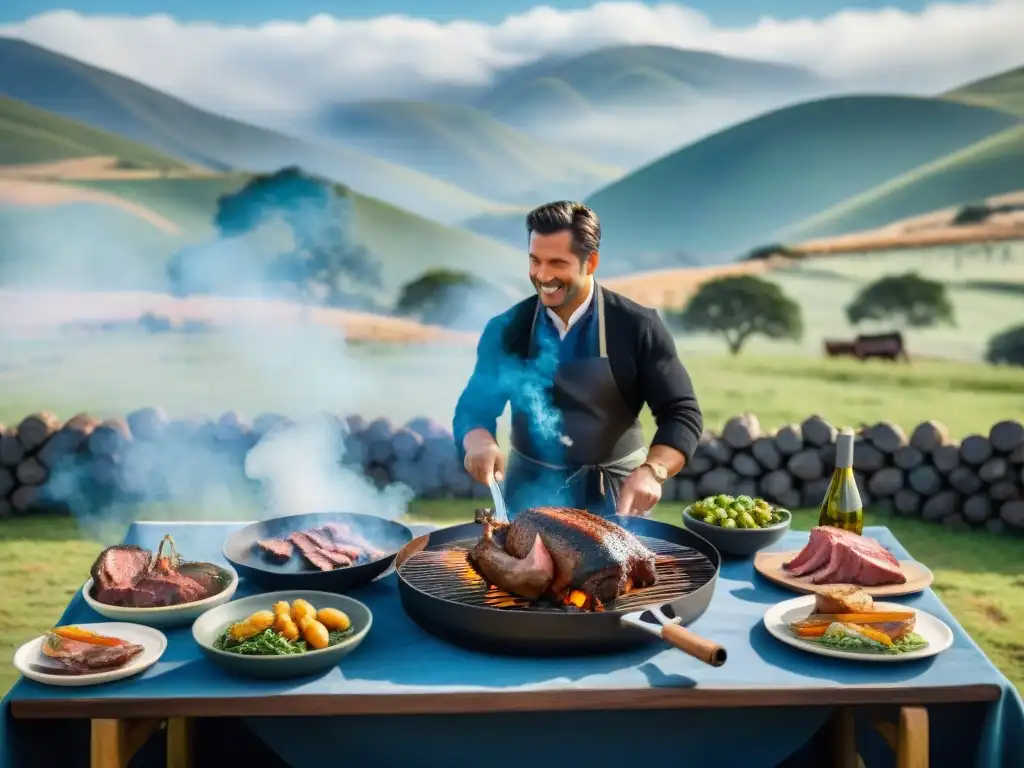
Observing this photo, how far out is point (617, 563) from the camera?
2871 mm

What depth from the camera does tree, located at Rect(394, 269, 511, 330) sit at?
15.1 m

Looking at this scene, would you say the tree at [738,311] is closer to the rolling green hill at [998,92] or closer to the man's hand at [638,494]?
the rolling green hill at [998,92]

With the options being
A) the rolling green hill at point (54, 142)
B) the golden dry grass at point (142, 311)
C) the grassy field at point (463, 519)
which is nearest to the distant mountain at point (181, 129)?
the rolling green hill at point (54, 142)

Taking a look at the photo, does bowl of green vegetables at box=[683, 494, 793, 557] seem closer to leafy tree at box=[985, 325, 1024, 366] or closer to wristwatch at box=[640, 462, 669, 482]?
wristwatch at box=[640, 462, 669, 482]

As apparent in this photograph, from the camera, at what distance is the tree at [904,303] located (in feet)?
49.3

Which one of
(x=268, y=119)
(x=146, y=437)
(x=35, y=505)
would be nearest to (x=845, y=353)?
(x=268, y=119)

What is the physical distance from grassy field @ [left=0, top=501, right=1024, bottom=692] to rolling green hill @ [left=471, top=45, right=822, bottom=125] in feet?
27.3

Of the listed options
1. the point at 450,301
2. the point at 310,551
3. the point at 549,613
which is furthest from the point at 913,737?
the point at 450,301

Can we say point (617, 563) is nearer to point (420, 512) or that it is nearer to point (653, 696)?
point (653, 696)

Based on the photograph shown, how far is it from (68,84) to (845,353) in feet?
40.4

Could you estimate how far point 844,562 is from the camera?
3297 millimetres

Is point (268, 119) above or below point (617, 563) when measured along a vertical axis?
above

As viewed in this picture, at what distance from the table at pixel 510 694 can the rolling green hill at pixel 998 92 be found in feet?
45.0

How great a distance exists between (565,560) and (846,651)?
843mm
